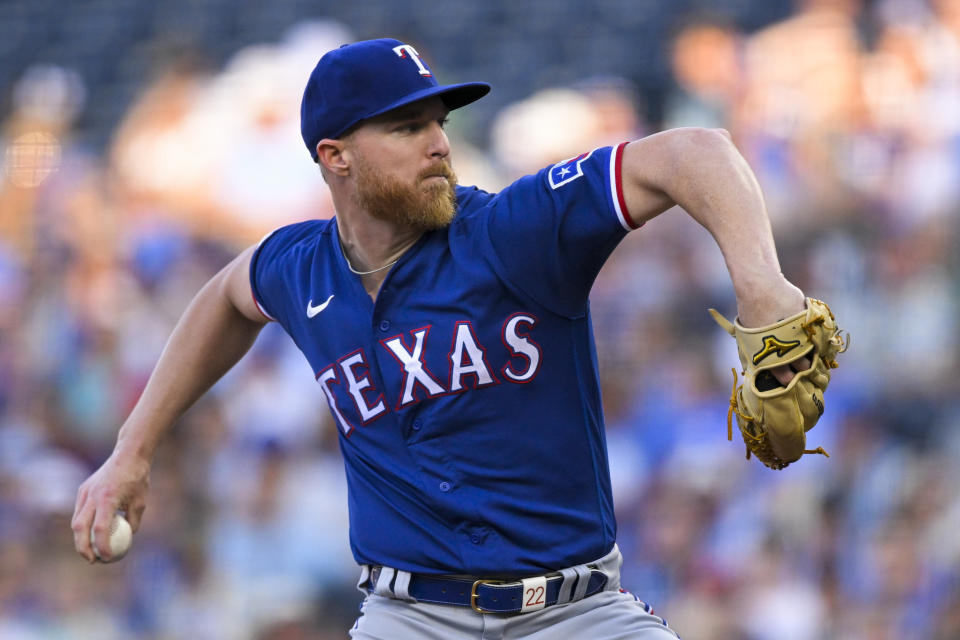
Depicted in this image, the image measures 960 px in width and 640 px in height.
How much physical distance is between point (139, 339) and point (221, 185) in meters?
0.97

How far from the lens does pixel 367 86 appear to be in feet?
7.47

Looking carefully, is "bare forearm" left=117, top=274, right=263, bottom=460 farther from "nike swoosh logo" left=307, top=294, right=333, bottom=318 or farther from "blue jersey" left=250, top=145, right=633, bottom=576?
"blue jersey" left=250, top=145, right=633, bottom=576

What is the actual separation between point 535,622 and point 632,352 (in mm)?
3097

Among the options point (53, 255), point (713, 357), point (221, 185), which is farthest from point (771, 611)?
point (53, 255)

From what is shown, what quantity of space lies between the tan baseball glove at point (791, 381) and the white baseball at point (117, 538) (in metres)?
1.34

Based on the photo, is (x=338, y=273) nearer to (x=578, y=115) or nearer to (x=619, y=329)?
(x=619, y=329)

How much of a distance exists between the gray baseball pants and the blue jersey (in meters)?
0.09

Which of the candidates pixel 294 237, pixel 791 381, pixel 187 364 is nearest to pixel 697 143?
pixel 791 381

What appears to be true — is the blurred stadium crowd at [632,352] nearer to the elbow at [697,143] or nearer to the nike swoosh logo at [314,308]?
the nike swoosh logo at [314,308]

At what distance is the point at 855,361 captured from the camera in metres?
4.91

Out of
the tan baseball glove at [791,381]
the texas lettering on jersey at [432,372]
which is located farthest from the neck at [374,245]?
the tan baseball glove at [791,381]

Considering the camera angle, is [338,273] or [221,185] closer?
[338,273]

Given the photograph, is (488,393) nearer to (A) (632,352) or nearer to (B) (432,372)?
(B) (432,372)

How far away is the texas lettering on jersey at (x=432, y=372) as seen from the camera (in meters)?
2.16
